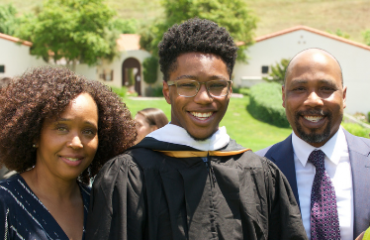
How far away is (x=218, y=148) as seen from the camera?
1994 millimetres

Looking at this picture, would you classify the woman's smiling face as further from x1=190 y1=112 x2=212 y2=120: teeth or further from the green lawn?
the green lawn

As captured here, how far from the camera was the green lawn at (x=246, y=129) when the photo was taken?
41.5 ft

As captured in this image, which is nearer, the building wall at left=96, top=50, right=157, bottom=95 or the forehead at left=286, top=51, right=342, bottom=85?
the forehead at left=286, top=51, right=342, bottom=85

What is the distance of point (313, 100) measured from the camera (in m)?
2.29

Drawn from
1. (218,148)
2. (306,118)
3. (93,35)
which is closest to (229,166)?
(218,148)

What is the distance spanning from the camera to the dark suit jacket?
7.16 feet

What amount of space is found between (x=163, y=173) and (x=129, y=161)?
19cm

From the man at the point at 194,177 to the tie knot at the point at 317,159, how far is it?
0.45 meters

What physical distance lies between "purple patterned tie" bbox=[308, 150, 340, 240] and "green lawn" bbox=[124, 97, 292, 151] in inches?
331

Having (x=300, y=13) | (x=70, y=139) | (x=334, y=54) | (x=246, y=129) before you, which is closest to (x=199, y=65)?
(x=70, y=139)

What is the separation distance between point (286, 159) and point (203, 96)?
3.12ft

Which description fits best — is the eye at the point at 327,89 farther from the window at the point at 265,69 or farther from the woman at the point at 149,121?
the window at the point at 265,69

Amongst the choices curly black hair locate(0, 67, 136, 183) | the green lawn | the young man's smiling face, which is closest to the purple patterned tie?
the young man's smiling face

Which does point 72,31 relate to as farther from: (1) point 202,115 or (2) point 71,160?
(1) point 202,115
